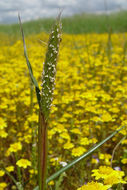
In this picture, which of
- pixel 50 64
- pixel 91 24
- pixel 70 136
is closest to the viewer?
pixel 50 64

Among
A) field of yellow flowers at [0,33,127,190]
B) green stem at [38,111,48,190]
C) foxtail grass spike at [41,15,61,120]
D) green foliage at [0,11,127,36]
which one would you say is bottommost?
field of yellow flowers at [0,33,127,190]

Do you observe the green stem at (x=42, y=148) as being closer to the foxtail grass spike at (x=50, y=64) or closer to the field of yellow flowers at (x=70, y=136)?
the foxtail grass spike at (x=50, y=64)

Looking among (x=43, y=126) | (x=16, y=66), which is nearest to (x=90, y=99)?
(x=43, y=126)

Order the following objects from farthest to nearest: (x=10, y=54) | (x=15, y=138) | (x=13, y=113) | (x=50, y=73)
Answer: (x=10, y=54)
(x=13, y=113)
(x=15, y=138)
(x=50, y=73)

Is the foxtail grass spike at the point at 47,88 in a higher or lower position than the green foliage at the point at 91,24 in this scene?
lower

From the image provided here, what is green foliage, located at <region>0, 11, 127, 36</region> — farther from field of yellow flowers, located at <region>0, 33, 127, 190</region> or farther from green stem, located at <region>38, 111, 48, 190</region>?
green stem, located at <region>38, 111, 48, 190</region>

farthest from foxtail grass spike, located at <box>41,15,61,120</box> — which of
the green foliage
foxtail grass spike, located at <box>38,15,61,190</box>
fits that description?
the green foliage

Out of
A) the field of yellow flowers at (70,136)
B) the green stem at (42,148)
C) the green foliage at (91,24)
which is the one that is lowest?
the field of yellow flowers at (70,136)

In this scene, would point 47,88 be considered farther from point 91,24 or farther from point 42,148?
point 91,24

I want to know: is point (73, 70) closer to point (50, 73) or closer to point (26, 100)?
point (26, 100)

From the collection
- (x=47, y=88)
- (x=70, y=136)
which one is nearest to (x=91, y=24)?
(x=70, y=136)


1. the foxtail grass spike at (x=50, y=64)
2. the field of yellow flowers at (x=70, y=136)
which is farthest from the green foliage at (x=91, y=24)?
the foxtail grass spike at (x=50, y=64)
